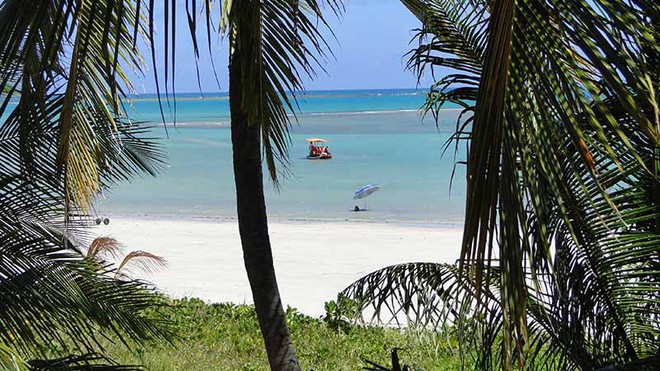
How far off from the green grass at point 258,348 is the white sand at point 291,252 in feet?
5.57

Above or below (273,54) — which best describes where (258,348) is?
below

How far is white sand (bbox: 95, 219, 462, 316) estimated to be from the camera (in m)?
10.7

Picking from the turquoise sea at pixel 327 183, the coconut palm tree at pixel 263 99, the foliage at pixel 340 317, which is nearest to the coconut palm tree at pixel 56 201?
the coconut palm tree at pixel 263 99

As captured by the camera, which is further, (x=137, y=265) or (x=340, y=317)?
(x=137, y=265)

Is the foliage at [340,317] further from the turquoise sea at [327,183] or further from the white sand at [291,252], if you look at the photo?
the turquoise sea at [327,183]

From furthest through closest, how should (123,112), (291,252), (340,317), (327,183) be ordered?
(327,183), (291,252), (340,317), (123,112)

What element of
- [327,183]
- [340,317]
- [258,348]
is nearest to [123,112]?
[258,348]

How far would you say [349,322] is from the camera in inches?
298

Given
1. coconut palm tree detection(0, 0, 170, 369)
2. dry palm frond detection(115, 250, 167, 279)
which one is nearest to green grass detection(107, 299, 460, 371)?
dry palm frond detection(115, 250, 167, 279)

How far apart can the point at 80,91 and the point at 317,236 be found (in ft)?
41.0

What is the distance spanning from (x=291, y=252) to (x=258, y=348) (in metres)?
7.09

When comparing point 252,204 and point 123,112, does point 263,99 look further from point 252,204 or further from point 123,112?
point 123,112

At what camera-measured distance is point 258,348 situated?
6855 mm

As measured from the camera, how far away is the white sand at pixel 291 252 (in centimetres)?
1066
